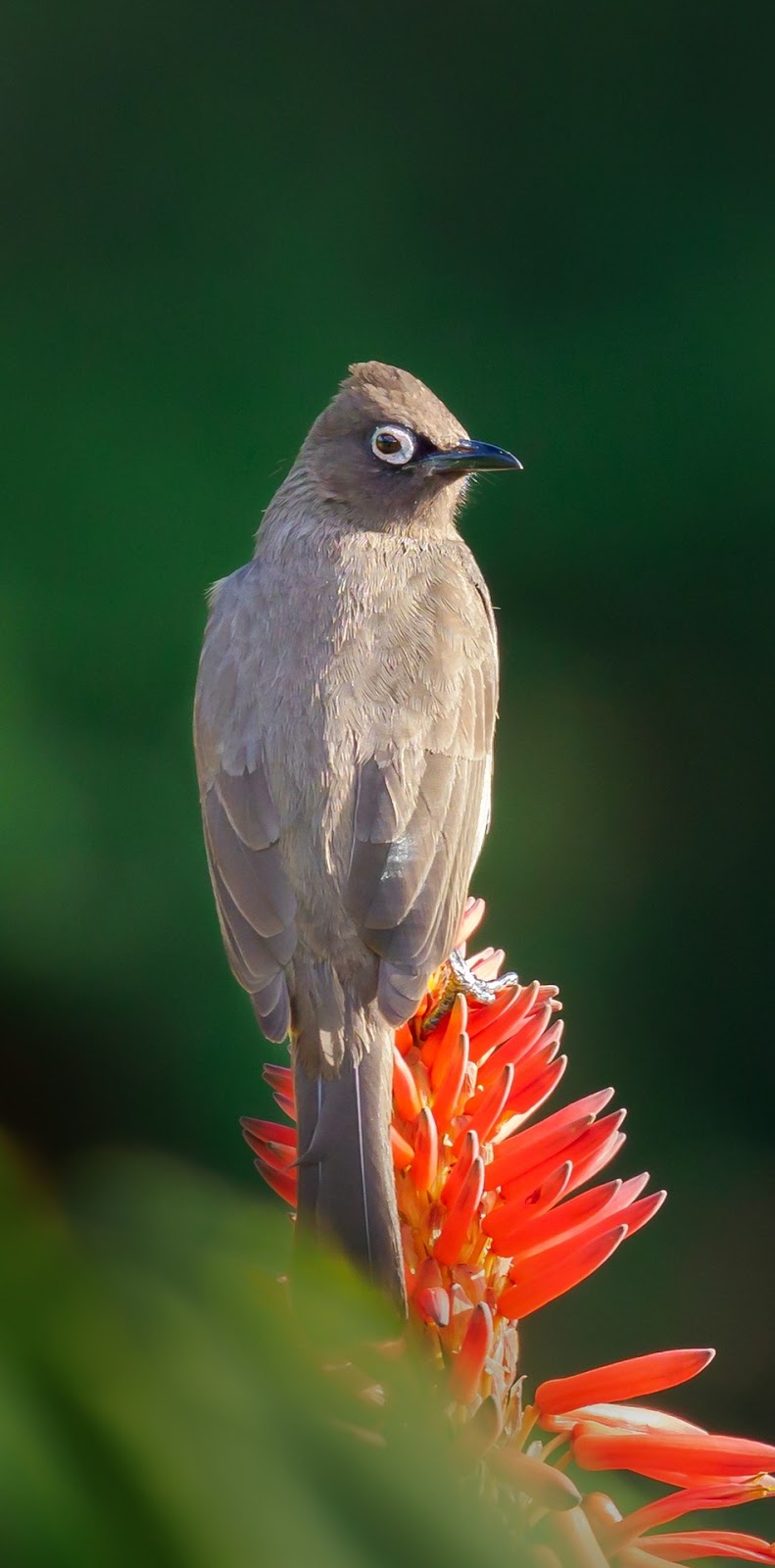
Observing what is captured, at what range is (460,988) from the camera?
6.07 ft

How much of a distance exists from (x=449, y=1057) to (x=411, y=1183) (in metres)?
0.15

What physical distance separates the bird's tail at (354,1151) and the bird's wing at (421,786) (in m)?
0.11

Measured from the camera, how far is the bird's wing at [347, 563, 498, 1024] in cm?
194

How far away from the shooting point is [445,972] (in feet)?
6.44

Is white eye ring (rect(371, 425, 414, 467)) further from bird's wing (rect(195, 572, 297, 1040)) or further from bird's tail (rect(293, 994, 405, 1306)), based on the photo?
bird's tail (rect(293, 994, 405, 1306))

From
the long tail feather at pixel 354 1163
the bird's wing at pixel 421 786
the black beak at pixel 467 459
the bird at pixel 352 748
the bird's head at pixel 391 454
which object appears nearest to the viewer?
the long tail feather at pixel 354 1163

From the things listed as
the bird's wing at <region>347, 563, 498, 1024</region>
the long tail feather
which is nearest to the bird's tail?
the long tail feather

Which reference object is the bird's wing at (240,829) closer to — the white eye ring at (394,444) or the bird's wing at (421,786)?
the bird's wing at (421,786)

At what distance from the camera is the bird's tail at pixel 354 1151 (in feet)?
4.38

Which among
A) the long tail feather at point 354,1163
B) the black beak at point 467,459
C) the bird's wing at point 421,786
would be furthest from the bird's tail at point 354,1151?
the black beak at point 467,459

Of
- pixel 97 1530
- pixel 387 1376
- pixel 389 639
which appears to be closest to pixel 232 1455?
pixel 97 1530

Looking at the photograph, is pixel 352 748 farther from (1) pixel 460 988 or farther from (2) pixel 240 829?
(1) pixel 460 988

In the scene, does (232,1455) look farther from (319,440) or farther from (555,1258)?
(319,440)

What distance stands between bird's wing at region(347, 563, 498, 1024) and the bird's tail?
0.11 metres
